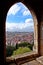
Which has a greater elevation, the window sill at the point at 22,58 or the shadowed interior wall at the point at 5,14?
the shadowed interior wall at the point at 5,14

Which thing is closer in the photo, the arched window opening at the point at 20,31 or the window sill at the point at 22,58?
the window sill at the point at 22,58

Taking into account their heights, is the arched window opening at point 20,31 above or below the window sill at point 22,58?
above

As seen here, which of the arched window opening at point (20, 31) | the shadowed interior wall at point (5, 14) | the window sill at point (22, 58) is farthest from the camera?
the arched window opening at point (20, 31)

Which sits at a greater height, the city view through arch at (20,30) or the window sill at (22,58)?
the city view through arch at (20,30)

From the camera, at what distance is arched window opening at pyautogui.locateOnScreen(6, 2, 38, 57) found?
8.64 ft

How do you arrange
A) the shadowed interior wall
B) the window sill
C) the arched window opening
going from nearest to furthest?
the shadowed interior wall
the window sill
the arched window opening

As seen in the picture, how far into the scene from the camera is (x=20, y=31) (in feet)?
9.32

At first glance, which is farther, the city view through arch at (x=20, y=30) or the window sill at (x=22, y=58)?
the city view through arch at (x=20, y=30)

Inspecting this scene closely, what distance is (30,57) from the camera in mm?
2465

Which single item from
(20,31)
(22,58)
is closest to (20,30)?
(20,31)

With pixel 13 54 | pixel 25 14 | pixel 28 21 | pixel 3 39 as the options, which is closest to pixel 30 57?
pixel 13 54

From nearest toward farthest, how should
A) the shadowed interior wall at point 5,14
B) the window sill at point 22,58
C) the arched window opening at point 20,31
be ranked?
the shadowed interior wall at point 5,14 < the window sill at point 22,58 < the arched window opening at point 20,31

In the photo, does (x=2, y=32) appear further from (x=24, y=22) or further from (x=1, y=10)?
(x=24, y=22)

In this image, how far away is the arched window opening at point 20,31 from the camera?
263 centimetres
